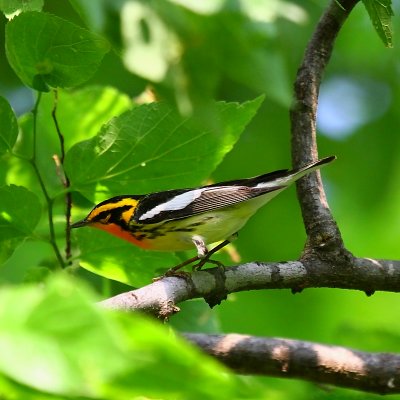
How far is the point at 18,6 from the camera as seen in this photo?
2070mm

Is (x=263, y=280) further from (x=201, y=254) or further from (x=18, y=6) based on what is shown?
(x=18, y=6)

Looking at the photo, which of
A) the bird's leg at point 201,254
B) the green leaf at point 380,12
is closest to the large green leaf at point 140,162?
the bird's leg at point 201,254

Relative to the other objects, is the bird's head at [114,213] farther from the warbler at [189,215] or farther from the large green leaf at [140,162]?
the large green leaf at [140,162]

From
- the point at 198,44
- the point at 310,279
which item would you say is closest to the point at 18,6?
the point at 198,44

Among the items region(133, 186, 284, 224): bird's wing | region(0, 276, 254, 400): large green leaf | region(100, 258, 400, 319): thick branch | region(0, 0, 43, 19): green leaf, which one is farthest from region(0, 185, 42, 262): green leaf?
region(0, 276, 254, 400): large green leaf

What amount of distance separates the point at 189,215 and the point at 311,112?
39.6 inches

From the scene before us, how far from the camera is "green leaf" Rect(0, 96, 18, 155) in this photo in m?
2.70

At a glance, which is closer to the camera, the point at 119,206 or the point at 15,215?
the point at 15,215

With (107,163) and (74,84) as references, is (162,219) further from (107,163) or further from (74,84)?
(74,84)

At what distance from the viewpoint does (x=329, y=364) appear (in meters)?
3.43

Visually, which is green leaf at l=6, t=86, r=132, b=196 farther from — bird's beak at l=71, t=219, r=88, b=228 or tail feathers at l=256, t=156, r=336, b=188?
tail feathers at l=256, t=156, r=336, b=188

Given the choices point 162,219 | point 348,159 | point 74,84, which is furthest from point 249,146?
point 74,84

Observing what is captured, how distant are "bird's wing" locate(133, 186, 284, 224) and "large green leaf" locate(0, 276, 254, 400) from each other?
2995 millimetres

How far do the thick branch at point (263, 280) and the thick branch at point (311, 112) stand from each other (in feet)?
0.75
